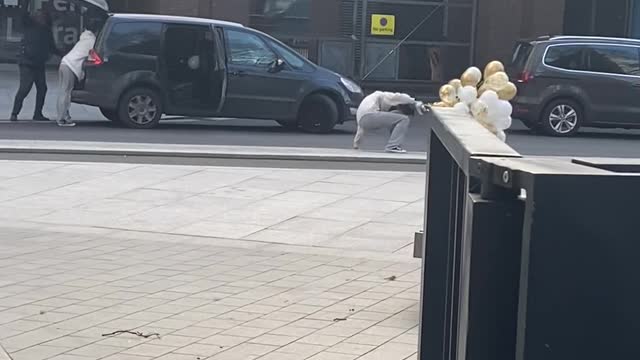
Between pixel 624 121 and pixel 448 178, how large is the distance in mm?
16843

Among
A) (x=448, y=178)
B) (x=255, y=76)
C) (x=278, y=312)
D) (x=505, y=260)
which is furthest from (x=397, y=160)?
(x=505, y=260)

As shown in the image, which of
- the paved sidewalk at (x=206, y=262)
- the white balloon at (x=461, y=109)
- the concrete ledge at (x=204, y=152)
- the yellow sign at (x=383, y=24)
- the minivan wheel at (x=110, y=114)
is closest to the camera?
the white balloon at (x=461, y=109)

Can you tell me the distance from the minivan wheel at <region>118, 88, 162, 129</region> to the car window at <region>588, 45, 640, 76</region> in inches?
312

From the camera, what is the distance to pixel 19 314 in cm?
618

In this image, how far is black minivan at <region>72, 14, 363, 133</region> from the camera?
17.2 m

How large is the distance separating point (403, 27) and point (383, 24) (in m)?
0.54

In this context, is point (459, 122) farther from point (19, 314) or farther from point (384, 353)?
point (19, 314)

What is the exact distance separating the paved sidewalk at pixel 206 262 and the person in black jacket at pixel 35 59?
231 inches

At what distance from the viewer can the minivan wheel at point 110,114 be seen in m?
17.5

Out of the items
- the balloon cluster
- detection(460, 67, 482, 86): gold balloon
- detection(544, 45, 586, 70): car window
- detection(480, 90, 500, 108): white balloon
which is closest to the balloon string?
detection(544, 45, 586, 70): car window

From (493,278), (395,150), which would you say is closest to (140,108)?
(395,150)

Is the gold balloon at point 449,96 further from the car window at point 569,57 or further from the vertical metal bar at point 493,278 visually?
the car window at point 569,57

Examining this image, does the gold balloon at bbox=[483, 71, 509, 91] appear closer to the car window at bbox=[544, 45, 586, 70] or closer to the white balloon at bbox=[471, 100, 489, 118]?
the white balloon at bbox=[471, 100, 489, 118]

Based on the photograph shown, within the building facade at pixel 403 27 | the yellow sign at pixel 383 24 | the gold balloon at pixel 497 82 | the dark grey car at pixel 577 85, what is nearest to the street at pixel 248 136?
the dark grey car at pixel 577 85
